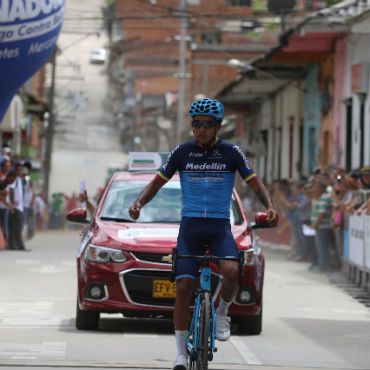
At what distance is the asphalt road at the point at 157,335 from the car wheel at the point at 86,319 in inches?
5.7

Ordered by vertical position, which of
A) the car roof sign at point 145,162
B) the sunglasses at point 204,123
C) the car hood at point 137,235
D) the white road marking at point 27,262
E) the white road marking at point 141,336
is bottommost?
the white road marking at point 27,262

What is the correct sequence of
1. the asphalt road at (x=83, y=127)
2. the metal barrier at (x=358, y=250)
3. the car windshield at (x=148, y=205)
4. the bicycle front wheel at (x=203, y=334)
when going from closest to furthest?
the bicycle front wheel at (x=203, y=334) → the car windshield at (x=148, y=205) → the metal barrier at (x=358, y=250) → the asphalt road at (x=83, y=127)

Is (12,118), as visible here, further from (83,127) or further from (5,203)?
(83,127)

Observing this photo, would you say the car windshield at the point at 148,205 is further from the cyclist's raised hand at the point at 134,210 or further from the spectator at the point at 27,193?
the spectator at the point at 27,193

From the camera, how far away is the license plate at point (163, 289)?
11766 millimetres

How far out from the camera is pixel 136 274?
11.8 metres

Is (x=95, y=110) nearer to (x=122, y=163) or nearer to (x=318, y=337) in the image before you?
(x=122, y=163)

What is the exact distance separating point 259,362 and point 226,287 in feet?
5.33

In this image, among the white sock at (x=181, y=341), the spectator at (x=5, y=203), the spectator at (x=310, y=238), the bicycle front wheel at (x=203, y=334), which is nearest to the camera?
the bicycle front wheel at (x=203, y=334)

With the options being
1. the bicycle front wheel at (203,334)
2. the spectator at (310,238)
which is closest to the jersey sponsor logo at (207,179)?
the bicycle front wheel at (203,334)

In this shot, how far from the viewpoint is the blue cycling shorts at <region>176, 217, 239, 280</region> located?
8562 mm

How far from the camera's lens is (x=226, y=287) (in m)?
8.67

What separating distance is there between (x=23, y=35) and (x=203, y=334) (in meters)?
13.2

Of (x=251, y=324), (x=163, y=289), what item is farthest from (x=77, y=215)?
(x=251, y=324)
